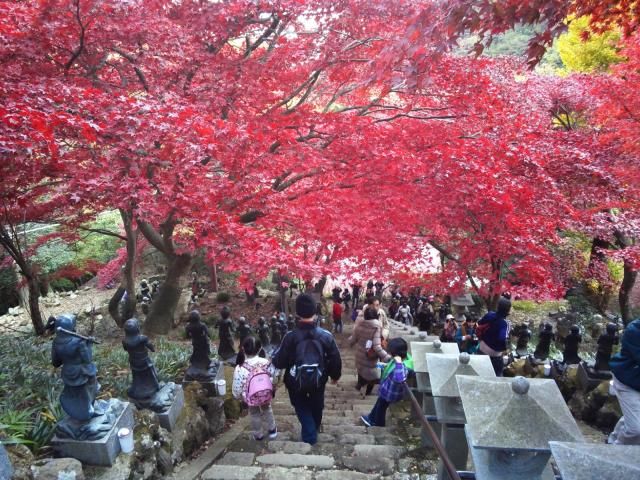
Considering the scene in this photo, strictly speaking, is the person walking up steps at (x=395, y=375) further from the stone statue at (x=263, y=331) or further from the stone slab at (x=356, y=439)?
the stone statue at (x=263, y=331)

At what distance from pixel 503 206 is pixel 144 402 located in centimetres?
645

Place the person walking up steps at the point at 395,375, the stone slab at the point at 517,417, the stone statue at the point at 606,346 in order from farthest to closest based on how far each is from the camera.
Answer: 1. the stone statue at the point at 606,346
2. the person walking up steps at the point at 395,375
3. the stone slab at the point at 517,417

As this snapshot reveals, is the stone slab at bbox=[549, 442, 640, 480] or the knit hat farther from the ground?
the knit hat

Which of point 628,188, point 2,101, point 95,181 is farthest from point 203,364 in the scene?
point 628,188

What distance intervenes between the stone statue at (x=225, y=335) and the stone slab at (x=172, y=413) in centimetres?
205

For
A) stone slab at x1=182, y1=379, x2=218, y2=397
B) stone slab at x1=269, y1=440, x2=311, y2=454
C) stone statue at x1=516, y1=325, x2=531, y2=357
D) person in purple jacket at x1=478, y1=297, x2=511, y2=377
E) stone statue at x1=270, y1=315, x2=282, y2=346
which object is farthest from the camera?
stone statue at x1=270, y1=315, x2=282, y2=346

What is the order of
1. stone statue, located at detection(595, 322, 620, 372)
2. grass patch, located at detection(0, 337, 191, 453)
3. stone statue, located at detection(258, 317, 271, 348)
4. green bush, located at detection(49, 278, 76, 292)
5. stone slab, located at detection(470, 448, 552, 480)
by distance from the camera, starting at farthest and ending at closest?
1. green bush, located at detection(49, 278, 76, 292)
2. stone statue, located at detection(258, 317, 271, 348)
3. stone statue, located at detection(595, 322, 620, 372)
4. grass patch, located at detection(0, 337, 191, 453)
5. stone slab, located at detection(470, 448, 552, 480)

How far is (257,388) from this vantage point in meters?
4.33

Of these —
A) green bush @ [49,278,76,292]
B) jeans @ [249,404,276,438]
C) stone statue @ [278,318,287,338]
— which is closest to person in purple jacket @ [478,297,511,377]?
jeans @ [249,404,276,438]

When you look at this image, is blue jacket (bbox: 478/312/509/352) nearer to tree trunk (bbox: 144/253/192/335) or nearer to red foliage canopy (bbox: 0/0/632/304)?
red foliage canopy (bbox: 0/0/632/304)

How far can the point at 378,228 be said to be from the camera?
891 cm

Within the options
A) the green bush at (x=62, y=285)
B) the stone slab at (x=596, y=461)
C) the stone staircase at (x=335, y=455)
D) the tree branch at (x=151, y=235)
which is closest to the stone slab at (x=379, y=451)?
the stone staircase at (x=335, y=455)

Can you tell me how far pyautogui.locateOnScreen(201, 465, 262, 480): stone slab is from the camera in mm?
3518

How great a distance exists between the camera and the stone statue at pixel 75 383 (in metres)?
3.26
